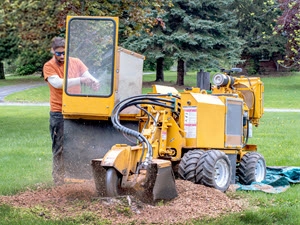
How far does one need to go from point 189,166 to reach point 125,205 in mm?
1521

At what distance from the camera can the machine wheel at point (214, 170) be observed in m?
7.51

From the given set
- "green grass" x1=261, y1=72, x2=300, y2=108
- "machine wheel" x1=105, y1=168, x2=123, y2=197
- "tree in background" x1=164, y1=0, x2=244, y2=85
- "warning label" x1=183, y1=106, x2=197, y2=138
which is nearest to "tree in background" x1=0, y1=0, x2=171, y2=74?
"warning label" x1=183, y1=106, x2=197, y2=138

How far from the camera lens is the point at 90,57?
26.2 ft

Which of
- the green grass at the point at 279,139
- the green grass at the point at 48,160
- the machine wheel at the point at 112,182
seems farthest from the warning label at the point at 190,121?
the green grass at the point at 279,139

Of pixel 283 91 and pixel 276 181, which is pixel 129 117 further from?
pixel 283 91

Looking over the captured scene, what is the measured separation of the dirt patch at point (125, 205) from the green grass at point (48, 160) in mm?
181

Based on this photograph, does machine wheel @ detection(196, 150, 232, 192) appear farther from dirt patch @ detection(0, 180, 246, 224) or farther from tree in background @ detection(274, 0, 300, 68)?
tree in background @ detection(274, 0, 300, 68)

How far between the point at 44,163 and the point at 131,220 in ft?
18.0

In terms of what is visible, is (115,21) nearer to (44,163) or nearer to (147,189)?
(147,189)

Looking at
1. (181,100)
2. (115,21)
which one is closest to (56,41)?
(115,21)

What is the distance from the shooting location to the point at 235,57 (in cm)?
3700

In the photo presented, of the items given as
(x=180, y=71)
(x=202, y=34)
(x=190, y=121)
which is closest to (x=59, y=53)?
(x=190, y=121)

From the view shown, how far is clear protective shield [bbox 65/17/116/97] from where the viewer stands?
7.74 m

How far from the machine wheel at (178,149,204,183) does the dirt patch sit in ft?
0.57
